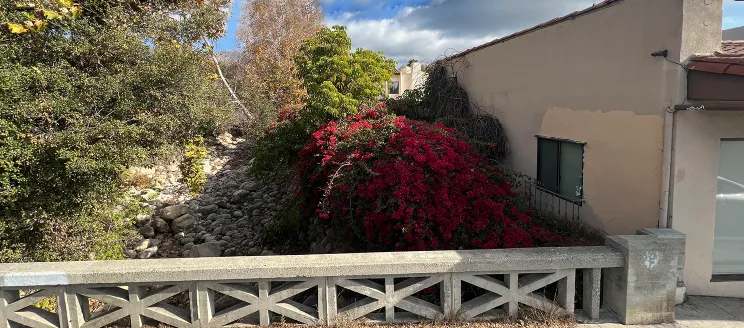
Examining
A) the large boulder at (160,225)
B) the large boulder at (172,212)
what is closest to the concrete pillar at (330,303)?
the large boulder at (160,225)

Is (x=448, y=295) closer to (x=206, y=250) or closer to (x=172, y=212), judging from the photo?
(x=206, y=250)

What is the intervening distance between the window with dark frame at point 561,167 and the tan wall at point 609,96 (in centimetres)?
13

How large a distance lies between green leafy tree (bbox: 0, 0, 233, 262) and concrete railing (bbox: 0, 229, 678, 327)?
1996 millimetres

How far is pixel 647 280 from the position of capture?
149 inches

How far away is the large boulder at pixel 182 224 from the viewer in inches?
430

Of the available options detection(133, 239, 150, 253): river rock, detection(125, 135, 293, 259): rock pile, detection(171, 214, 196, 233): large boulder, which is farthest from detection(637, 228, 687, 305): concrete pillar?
detection(171, 214, 196, 233): large boulder

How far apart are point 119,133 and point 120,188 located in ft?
4.62

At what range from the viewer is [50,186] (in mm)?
5508

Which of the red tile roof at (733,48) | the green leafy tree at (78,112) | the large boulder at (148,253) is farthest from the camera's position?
the large boulder at (148,253)

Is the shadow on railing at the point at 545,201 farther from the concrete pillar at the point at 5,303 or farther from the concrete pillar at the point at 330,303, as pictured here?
the concrete pillar at the point at 5,303

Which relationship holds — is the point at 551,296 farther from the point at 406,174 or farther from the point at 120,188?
the point at 120,188

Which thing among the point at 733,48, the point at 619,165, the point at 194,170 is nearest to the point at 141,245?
the point at 194,170

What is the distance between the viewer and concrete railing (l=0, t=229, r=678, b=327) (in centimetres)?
368

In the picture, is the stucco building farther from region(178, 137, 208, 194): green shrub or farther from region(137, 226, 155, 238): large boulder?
region(137, 226, 155, 238): large boulder
